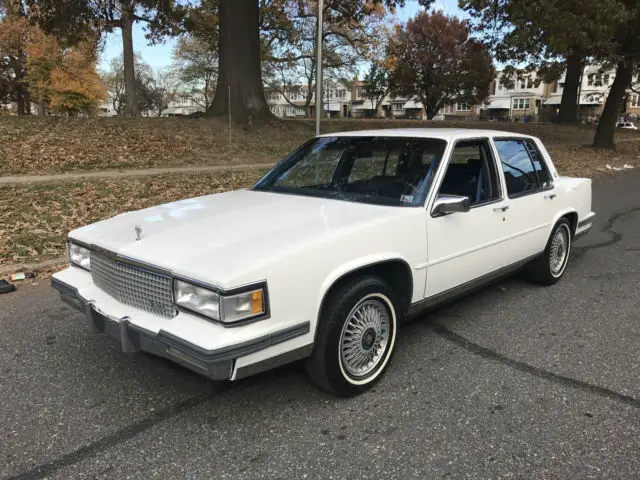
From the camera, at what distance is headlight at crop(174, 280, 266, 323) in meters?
2.55

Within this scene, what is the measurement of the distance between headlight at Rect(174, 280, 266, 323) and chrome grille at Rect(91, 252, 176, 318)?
5.9 inches

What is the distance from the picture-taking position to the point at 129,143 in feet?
44.5

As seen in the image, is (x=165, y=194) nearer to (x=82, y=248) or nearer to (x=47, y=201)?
(x=47, y=201)

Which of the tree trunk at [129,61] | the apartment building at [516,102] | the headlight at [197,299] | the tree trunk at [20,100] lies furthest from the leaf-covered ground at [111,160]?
the apartment building at [516,102]

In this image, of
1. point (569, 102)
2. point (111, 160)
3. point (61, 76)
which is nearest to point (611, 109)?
point (569, 102)

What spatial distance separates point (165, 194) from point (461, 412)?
753 centimetres

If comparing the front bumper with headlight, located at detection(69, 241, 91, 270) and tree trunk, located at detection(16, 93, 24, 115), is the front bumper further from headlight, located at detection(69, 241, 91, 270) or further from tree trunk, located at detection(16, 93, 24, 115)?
tree trunk, located at detection(16, 93, 24, 115)

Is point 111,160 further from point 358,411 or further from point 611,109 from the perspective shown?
point 611,109

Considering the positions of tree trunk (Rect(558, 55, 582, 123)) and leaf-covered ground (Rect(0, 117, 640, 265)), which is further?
tree trunk (Rect(558, 55, 582, 123))

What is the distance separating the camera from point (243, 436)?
9.15ft

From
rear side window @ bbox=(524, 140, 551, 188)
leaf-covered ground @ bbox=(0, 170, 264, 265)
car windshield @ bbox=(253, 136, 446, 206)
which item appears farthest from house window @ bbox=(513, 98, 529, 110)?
car windshield @ bbox=(253, 136, 446, 206)

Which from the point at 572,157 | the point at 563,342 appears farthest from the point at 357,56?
the point at 563,342

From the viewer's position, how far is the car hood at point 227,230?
2.70 metres

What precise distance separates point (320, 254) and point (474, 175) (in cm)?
204
